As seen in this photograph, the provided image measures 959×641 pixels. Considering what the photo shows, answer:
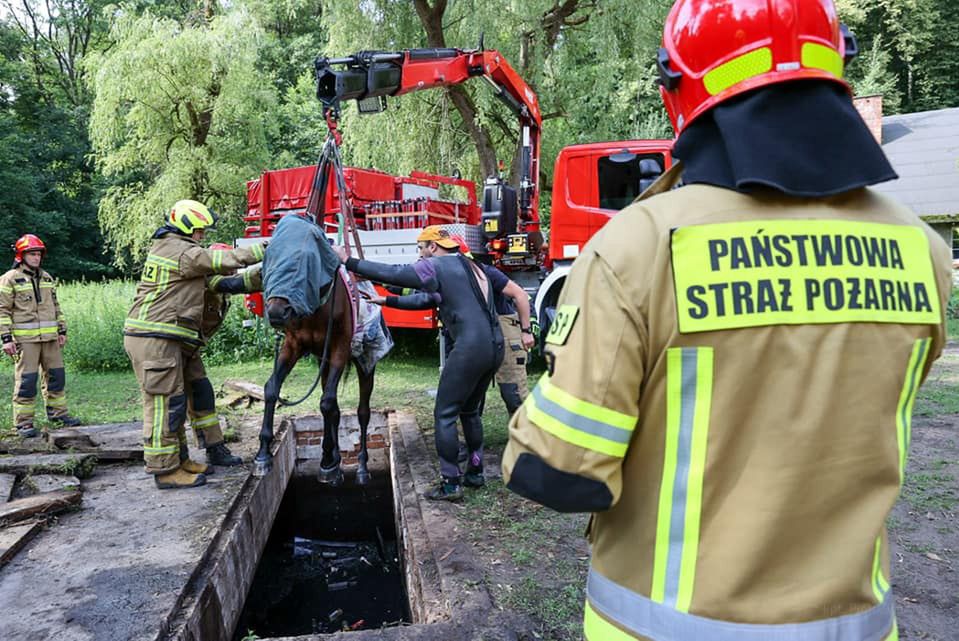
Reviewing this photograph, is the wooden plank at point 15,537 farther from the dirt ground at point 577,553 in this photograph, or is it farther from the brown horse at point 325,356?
the dirt ground at point 577,553

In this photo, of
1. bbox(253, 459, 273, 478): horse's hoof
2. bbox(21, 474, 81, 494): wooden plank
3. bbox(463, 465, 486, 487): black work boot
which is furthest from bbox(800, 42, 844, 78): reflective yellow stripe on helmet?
bbox(21, 474, 81, 494): wooden plank

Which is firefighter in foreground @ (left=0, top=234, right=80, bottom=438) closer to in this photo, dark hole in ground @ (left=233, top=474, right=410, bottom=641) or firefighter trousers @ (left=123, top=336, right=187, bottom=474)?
firefighter trousers @ (left=123, top=336, right=187, bottom=474)

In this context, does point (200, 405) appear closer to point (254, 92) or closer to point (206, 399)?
point (206, 399)

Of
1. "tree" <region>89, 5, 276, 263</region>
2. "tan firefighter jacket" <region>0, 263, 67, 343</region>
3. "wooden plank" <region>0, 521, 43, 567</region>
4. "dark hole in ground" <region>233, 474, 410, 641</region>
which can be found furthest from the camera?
"tree" <region>89, 5, 276, 263</region>

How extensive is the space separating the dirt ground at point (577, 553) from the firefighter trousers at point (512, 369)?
66 centimetres

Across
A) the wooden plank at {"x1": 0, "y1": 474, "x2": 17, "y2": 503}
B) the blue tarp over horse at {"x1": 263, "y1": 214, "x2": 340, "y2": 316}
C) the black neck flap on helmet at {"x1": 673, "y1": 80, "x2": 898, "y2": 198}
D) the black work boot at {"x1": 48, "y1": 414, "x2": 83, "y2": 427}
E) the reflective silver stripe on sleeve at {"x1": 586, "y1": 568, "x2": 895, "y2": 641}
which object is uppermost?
the black neck flap on helmet at {"x1": 673, "y1": 80, "x2": 898, "y2": 198}

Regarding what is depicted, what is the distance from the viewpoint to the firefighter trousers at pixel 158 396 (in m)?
4.78

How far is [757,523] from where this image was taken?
3.41ft

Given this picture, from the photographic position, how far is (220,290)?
496 cm

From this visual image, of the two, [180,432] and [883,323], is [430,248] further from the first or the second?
[883,323]

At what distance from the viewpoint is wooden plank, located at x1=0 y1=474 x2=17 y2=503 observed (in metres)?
4.50

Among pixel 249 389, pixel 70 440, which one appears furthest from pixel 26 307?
pixel 249 389

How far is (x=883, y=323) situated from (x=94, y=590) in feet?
12.3

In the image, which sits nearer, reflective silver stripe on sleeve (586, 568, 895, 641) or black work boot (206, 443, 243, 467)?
reflective silver stripe on sleeve (586, 568, 895, 641)
